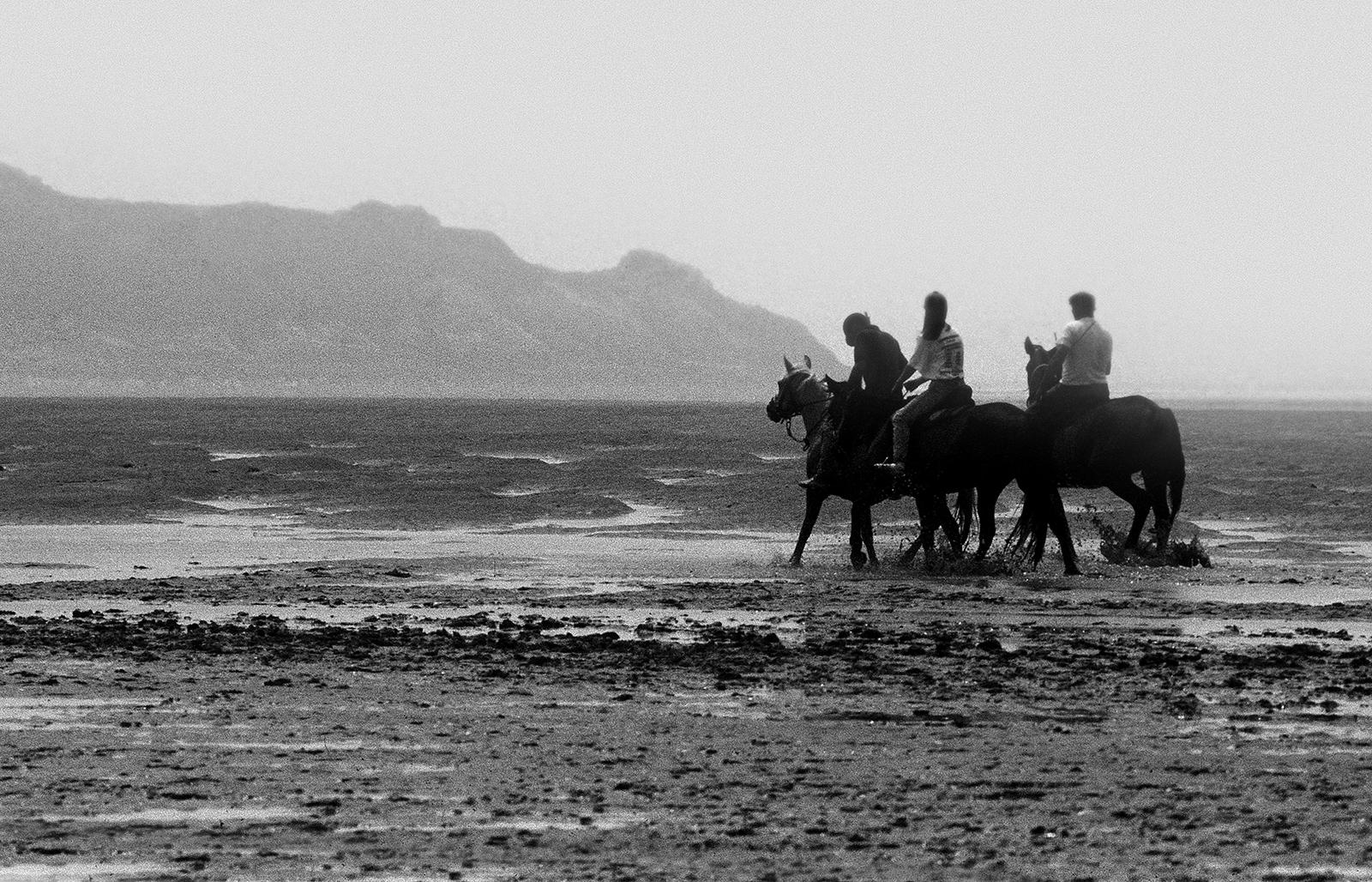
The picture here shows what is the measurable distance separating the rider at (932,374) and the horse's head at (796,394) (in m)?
1.44

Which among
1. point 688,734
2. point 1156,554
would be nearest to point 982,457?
point 1156,554

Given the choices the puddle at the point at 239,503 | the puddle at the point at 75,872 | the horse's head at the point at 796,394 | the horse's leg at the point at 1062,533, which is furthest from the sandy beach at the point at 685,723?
the puddle at the point at 239,503

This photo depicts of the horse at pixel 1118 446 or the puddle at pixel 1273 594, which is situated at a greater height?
the horse at pixel 1118 446

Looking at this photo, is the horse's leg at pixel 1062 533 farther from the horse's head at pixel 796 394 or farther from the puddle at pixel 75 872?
the puddle at pixel 75 872

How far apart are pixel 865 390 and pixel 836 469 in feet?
2.51

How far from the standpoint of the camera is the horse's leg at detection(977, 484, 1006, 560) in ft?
63.6

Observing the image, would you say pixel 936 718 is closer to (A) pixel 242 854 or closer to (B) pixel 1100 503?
(A) pixel 242 854

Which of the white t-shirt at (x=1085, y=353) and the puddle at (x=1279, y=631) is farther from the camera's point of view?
the white t-shirt at (x=1085, y=353)

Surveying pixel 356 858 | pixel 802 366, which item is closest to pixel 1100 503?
pixel 802 366

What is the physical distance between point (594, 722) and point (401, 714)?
0.91 metres

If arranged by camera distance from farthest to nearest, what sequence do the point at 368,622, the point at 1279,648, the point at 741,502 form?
the point at 741,502 → the point at 368,622 → the point at 1279,648

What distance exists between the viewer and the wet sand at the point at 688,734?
22.5ft

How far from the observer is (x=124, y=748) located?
29.0 ft

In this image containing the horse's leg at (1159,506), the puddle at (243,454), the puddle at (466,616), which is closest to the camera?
the puddle at (466,616)
